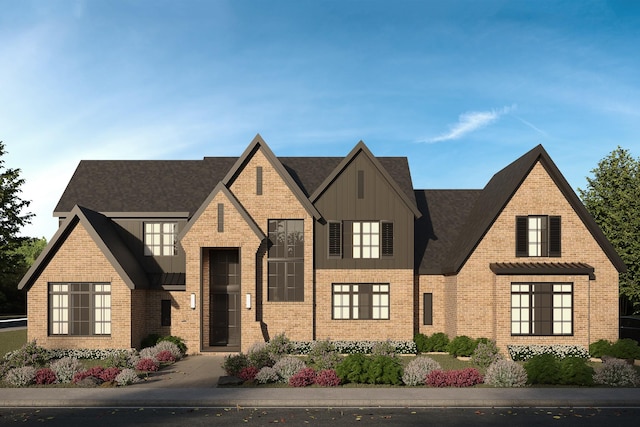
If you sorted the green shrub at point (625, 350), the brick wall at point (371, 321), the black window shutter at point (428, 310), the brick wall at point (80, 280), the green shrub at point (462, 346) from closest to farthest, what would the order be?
the green shrub at point (625, 350) → the green shrub at point (462, 346) → the brick wall at point (80, 280) → the brick wall at point (371, 321) → the black window shutter at point (428, 310)

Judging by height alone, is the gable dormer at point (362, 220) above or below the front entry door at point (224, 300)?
above

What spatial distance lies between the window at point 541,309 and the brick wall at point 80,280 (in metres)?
17.9

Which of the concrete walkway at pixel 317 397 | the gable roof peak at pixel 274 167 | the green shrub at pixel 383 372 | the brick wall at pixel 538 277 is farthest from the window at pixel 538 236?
the green shrub at pixel 383 372

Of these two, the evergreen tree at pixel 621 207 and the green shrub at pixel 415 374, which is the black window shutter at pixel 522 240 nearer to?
the green shrub at pixel 415 374

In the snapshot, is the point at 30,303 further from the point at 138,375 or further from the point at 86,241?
the point at 138,375

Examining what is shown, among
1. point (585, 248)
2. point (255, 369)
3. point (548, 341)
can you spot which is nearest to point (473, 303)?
point (548, 341)

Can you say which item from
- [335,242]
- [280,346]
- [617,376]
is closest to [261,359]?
[280,346]

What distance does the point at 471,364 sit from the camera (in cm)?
2512

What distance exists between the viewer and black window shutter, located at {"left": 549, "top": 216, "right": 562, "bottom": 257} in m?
29.1

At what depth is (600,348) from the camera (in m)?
27.1

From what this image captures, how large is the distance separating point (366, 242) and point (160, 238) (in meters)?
10.8

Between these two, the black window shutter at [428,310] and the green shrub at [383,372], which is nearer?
the green shrub at [383,372]

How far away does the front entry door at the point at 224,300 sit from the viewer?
30.7 m

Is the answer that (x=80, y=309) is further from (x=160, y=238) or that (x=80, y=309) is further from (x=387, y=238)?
(x=387, y=238)
